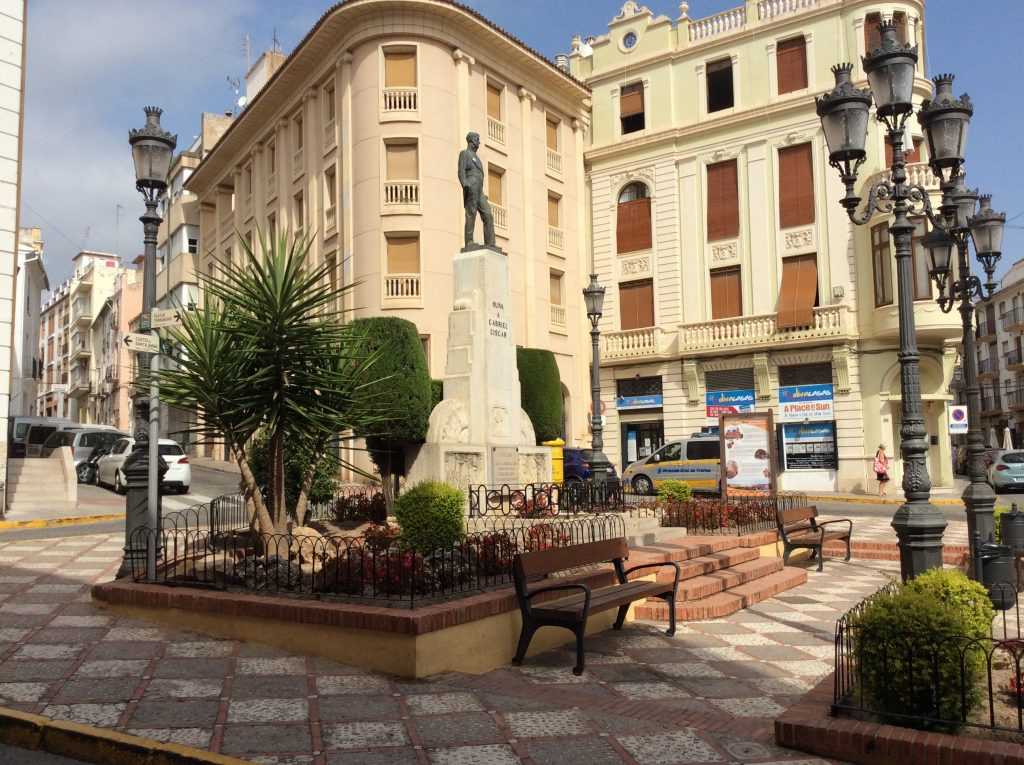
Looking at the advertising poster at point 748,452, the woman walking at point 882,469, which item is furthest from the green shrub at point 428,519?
the woman walking at point 882,469

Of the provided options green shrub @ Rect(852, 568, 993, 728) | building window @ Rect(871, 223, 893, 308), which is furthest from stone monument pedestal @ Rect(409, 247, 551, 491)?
building window @ Rect(871, 223, 893, 308)

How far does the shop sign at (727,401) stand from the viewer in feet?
97.7

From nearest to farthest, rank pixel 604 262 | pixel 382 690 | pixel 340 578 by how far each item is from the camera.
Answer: pixel 382 690 → pixel 340 578 → pixel 604 262

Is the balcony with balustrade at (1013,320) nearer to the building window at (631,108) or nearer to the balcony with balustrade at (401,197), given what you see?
the building window at (631,108)

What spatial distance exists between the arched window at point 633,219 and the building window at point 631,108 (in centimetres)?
228

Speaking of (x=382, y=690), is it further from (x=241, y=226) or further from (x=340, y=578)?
(x=241, y=226)

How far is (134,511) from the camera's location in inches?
361

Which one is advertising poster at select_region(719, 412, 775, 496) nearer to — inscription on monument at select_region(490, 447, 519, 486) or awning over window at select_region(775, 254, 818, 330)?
inscription on monument at select_region(490, 447, 519, 486)

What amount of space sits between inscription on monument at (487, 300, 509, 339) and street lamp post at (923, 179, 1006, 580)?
698 cm

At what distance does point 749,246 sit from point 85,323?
6181 cm

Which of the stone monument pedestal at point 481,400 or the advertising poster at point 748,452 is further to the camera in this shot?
the advertising poster at point 748,452

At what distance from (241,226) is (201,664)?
33.2 m

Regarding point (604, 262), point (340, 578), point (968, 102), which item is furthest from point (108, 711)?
point (604, 262)

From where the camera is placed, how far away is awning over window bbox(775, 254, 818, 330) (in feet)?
94.5
